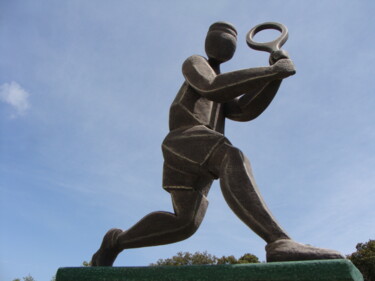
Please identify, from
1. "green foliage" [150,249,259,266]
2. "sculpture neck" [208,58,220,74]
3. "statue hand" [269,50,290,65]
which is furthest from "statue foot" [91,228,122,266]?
"green foliage" [150,249,259,266]

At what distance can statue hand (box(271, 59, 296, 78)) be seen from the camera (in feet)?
10.8

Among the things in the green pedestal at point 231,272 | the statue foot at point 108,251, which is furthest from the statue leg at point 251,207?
the statue foot at point 108,251

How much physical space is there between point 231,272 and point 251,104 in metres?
1.92

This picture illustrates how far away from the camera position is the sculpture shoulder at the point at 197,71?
11.9 ft

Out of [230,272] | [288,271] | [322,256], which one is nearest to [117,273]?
[230,272]

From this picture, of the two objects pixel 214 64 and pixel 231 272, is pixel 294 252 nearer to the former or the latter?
pixel 231 272

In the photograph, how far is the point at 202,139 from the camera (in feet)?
11.3

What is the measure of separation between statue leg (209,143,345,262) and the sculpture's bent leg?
0.40m

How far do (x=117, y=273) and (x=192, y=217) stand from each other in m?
0.90

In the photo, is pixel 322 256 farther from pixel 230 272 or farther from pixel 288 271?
pixel 230 272

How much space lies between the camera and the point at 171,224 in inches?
139

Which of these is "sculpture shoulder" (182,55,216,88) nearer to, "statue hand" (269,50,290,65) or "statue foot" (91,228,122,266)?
"statue hand" (269,50,290,65)

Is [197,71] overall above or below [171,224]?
above

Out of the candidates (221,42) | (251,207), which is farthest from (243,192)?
(221,42)
